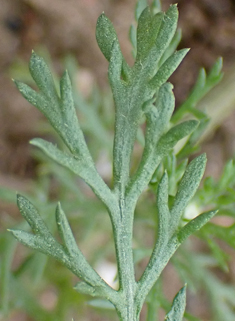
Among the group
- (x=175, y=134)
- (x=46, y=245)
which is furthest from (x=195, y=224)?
(x=46, y=245)

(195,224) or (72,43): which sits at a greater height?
(72,43)

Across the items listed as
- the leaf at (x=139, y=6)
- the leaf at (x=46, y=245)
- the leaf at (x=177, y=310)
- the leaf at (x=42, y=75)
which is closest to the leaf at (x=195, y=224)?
the leaf at (x=177, y=310)

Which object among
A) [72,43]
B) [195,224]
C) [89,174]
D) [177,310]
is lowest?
[177,310]

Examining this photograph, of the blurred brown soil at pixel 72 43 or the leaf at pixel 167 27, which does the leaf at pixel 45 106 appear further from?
the blurred brown soil at pixel 72 43

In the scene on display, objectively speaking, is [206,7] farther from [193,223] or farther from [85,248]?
[193,223]

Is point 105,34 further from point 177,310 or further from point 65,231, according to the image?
point 177,310

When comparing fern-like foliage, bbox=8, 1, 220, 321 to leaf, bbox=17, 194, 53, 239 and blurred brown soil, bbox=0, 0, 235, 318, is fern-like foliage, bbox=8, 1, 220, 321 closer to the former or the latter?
leaf, bbox=17, 194, 53, 239

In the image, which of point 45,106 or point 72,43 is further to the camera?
point 72,43
